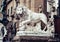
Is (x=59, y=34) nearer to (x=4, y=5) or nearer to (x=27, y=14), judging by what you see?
(x=27, y=14)

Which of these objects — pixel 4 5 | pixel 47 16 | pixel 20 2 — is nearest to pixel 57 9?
pixel 47 16


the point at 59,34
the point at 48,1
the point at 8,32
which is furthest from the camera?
the point at 8,32

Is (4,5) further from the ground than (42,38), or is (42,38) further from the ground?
(4,5)

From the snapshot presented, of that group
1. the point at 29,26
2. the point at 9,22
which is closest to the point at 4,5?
the point at 9,22

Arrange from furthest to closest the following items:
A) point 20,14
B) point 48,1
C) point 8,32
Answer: point 8,32 < point 48,1 < point 20,14

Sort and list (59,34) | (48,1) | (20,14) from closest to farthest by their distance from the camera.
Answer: (59,34)
(20,14)
(48,1)

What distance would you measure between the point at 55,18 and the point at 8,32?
3101 mm

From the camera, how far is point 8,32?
15.2 m

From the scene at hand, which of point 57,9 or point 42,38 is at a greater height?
point 57,9

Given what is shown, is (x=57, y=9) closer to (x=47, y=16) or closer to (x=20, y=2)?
(x=47, y=16)

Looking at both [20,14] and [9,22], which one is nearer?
[20,14]

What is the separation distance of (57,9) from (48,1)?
1.02 meters

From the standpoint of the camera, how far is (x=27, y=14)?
13344 mm

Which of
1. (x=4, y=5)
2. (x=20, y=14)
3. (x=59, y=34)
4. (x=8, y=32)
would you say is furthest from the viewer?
(x=4, y=5)
